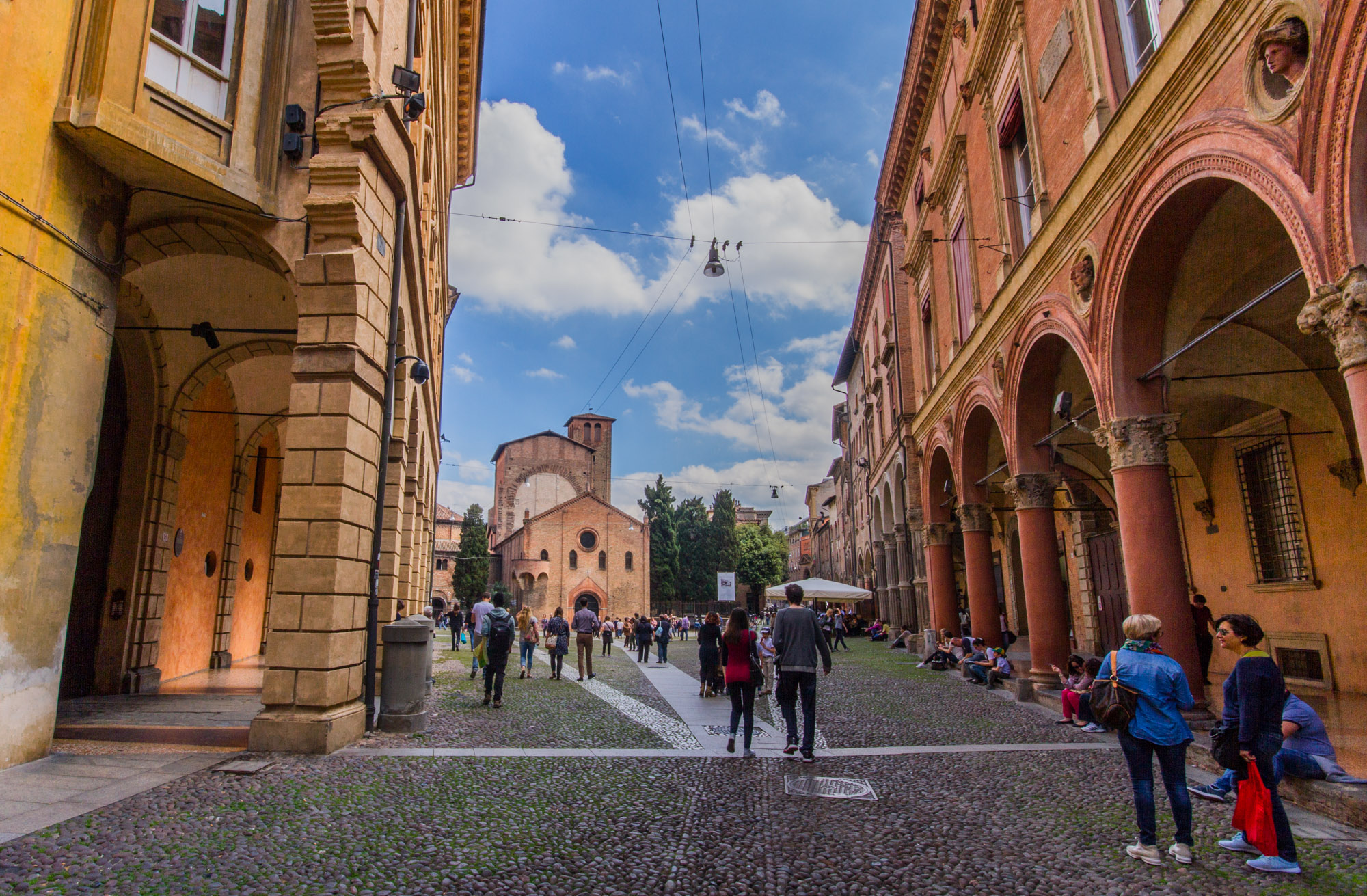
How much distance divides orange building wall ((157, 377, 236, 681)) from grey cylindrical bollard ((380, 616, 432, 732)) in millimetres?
5310

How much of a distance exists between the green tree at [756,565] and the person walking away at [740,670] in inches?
2270

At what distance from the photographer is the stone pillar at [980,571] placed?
47.5ft

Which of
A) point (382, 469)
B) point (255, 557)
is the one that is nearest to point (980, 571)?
point (382, 469)

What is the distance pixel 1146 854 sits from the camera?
13.6 feet

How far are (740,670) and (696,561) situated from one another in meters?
56.1

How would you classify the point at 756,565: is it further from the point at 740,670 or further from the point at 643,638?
the point at 740,670

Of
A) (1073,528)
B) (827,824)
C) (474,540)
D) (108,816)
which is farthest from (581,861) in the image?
(474,540)

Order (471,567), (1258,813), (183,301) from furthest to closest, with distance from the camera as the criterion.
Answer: (471,567)
(183,301)
(1258,813)

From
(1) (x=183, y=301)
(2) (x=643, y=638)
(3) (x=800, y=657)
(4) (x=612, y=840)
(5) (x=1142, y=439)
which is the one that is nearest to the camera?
(4) (x=612, y=840)

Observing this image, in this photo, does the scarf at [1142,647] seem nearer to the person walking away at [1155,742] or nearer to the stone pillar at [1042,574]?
the person walking away at [1155,742]

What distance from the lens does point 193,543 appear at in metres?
12.4

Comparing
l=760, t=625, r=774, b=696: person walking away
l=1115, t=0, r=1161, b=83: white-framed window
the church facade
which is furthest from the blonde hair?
the church facade

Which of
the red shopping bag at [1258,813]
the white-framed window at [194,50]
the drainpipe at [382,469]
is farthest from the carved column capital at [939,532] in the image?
the white-framed window at [194,50]

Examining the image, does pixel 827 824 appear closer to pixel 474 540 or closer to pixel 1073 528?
pixel 1073 528
